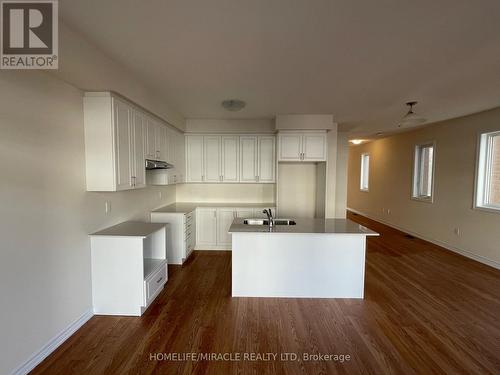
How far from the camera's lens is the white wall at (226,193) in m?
5.07

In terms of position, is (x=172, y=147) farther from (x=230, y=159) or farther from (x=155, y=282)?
(x=155, y=282)

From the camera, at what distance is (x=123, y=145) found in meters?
2.64

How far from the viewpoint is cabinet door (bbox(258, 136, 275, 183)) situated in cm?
478

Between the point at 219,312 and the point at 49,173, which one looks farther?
the point at 219,312

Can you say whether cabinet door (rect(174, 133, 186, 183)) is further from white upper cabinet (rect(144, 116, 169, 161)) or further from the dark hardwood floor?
the dark hardwood floor

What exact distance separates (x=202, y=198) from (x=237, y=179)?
3.02 feet

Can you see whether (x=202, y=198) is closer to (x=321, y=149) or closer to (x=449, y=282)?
(x=321, y=149)

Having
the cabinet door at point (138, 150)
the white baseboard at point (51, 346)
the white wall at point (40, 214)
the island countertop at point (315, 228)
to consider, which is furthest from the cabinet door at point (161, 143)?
the white baseboard at point (51, 346)

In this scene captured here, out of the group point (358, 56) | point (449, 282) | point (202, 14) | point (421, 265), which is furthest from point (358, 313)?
point (202, 14)

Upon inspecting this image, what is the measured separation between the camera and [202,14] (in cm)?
162

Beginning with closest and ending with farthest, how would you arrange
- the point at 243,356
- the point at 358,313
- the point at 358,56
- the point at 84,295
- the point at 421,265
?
the point at 243,356 < the point at 358,56 < the point at 84,295 < the point at 358,313 < the point at 421,265

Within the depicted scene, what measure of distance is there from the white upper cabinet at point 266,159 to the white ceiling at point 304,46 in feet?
4.61

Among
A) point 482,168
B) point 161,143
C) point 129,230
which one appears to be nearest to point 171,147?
point 161,143

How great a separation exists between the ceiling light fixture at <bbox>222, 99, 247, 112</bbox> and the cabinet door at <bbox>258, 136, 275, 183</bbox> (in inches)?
42.3
